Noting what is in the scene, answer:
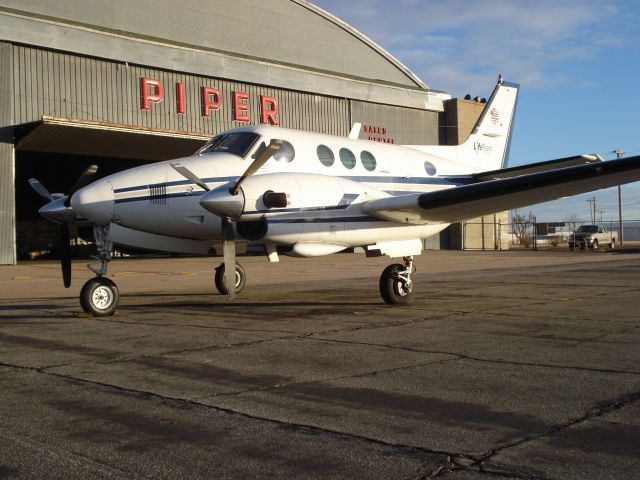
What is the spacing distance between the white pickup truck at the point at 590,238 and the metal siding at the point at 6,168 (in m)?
36.7

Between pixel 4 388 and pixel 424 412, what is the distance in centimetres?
371

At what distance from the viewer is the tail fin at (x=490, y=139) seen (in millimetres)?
17094

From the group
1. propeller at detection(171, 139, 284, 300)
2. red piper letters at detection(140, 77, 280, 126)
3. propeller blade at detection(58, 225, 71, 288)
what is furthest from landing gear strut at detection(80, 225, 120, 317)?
red piper letters at detection(140, 77, 280, 126)

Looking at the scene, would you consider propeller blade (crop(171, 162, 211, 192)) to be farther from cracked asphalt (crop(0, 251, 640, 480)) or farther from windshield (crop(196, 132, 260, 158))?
cracked asphalt (crop(0, 251, 640, 480))

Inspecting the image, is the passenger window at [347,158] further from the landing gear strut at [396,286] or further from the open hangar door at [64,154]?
the open hangar door at [64,154]

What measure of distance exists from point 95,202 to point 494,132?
12030mm

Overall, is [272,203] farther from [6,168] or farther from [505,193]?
[6,168]

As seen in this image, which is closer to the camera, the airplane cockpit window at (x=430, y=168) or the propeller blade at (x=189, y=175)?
the propeller blade at (x=189, y=175)

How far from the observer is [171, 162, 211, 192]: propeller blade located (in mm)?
10617

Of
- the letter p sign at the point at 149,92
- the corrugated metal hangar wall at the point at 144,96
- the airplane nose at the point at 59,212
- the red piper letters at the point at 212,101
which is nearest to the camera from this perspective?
the airplane nose at the point at 59,212

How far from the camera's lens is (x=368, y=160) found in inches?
536

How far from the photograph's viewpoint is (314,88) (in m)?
40.1

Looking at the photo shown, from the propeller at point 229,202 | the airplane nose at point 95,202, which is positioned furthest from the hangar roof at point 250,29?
the propeller at point 229,202

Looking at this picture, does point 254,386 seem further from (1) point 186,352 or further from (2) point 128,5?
(2) point 128,5
